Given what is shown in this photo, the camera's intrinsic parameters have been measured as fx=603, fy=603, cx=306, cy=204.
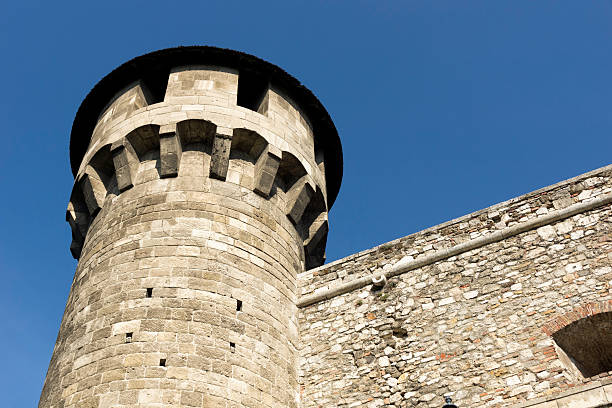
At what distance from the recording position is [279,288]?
8.27m

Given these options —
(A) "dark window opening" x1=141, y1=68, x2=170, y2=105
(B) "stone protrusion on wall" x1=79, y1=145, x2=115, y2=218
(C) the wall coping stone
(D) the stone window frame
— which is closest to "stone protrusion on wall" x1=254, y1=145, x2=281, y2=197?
(C) the wall coping stone

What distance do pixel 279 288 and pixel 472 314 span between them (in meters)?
2.58

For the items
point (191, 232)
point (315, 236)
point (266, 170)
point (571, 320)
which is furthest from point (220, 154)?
point (571, 320)

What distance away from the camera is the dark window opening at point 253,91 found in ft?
33.6

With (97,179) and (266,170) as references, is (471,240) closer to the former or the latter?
(266,170)

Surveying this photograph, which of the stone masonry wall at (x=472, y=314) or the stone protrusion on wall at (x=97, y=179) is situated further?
the stone protrusion on wall at (x=97, y=179)

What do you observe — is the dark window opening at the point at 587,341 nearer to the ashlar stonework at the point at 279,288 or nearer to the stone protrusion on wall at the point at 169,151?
the ashlar stonework at the point at 279,288

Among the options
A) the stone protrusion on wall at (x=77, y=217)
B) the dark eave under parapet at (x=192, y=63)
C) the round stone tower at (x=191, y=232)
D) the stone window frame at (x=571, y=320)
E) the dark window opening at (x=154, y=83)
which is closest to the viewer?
the stone window frame at (x=571, y=320)

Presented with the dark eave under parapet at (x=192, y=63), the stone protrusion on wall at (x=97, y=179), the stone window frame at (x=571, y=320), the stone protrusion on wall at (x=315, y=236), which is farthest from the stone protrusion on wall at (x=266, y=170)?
the stone window frame at (x=571, y=320)

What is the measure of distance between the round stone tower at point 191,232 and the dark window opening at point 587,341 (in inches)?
129

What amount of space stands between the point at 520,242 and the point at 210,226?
13.1ft

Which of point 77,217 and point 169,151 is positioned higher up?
point 169,151

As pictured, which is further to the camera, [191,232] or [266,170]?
[266,170]

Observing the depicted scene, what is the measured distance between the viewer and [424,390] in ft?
22.7
